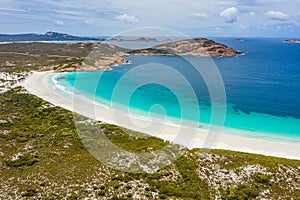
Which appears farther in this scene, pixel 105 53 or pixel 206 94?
pixel 105 53

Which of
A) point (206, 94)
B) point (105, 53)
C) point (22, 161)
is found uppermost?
point (105, 53)

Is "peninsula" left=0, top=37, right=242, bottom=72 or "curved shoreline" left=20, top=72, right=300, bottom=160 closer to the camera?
"curved shoreline" left=20, top=72, right=300, bottom=160

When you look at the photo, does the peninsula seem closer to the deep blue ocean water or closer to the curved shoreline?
the deep blue ocean water

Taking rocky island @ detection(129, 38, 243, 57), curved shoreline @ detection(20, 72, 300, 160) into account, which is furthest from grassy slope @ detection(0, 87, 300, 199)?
rocky island @ detection(129, 38, 243, 57)

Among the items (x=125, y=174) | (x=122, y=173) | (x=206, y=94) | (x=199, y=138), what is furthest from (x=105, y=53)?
(x=125, y=174)

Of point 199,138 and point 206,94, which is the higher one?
point 206,94

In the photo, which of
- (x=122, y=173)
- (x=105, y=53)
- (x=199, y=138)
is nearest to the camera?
(x=122, y=173)

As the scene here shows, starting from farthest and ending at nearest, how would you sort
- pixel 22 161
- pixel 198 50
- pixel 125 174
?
1. pixel 198 50
2. pixel 22 161
3. pixel 125 174

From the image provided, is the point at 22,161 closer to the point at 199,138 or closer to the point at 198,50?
the point at 199,138

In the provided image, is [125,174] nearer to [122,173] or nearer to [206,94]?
[122,173]

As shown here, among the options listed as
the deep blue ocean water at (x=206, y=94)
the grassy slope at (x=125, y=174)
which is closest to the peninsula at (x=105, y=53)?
the deep blue ocean water at (x=206, y=94)
